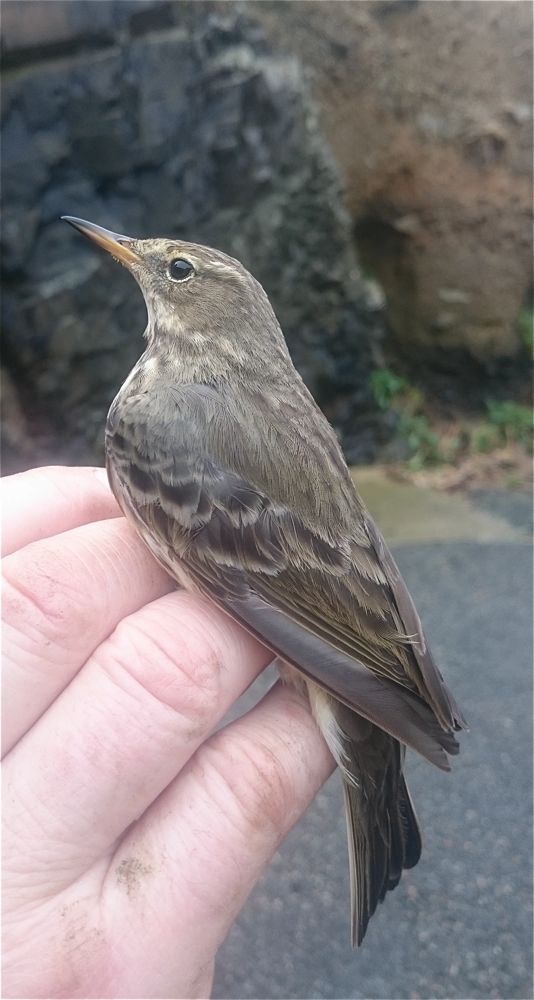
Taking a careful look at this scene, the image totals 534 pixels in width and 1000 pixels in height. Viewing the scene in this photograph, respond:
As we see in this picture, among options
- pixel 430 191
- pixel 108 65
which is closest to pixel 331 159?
pixel 430 191

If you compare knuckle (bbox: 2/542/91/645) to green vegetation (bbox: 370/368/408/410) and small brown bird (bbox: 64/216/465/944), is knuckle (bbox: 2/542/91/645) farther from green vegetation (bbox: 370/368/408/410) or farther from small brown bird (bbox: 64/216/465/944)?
green vegetation (bbox: 370/368/408/410)

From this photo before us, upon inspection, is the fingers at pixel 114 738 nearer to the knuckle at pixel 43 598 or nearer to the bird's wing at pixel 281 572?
the knuckle at pixel 43 598

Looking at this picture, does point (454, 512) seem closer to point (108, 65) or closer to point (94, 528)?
point (108, 65)

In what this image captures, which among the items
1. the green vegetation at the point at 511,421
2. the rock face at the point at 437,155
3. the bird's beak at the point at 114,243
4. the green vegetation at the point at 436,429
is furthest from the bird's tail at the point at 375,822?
the rock face at the point at 437,155

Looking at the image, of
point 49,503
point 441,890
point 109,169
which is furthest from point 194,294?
point 109,169

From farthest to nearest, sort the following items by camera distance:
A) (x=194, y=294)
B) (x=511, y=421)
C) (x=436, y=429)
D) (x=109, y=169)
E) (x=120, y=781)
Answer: (x=436, y=429), (x=511, y=421), (x=109, y=169), (x=194, y=294), (x=120, y=781)

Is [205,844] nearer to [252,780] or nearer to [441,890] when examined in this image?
[252,780]
